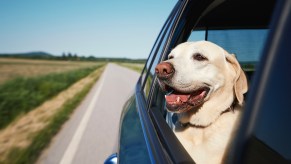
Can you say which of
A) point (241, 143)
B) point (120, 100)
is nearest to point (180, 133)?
point (241, 143)

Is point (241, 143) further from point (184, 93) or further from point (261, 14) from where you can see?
point (261, 14)

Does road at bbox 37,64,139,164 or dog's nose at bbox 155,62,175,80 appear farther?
road at bbox 37,64,139,164

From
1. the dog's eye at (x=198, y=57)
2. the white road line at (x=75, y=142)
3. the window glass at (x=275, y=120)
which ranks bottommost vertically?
the white road line at (x=75, y=142)

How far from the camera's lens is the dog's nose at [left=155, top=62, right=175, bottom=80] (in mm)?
2266

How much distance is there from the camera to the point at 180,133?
2.46 m

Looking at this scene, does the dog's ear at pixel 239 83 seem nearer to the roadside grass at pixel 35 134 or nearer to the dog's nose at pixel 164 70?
the dog's nose at pixel 164 70

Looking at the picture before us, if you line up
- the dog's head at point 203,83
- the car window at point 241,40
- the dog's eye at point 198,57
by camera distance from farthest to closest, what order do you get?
1. the car window at point 241,40
2. the dog's eye at point 198,57
3. the dog's head at point 203,83

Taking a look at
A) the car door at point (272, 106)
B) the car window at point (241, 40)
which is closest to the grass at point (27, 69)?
the car window at point (241, 40)

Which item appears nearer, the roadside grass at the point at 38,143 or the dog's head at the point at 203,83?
the dog's head at the point at 203,83

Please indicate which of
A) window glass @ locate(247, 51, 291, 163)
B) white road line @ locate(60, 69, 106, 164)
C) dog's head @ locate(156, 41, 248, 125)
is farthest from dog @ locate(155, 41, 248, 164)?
white road line @ locate(60, 69, 106, 164)

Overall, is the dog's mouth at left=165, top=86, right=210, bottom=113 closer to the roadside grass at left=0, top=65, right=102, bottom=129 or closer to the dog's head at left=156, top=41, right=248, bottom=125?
the dog's head at left=156, top=41, right=248, bottom=125

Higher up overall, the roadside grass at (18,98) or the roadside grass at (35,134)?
the roadside grass at (35,134)

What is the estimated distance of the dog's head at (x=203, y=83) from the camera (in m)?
2.35

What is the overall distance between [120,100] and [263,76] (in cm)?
1262
